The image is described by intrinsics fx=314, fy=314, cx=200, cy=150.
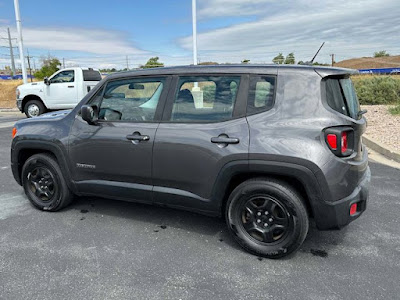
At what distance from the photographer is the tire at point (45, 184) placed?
3.76 metres

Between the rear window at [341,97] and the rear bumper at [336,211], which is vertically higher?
the rear window at [341,97]

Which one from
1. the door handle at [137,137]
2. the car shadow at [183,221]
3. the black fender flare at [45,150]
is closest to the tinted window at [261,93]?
the door handle at [137,137]

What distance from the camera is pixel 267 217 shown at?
9.41 feet

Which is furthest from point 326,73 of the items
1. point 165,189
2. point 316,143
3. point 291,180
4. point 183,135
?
point 165,189

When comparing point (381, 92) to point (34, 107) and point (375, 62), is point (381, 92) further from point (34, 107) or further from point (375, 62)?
point (375, 62)

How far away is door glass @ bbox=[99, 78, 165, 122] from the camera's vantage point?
331cm

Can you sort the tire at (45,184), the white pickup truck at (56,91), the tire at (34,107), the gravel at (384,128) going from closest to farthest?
the tire at (45,184), the gravel at (384,128), the white pickup truck at (56,91), the tire at (34,107)

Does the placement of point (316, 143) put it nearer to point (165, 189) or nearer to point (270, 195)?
point (270, 195)

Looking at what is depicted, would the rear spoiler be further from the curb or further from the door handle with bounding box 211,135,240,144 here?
the curb

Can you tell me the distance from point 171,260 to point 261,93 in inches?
67.7

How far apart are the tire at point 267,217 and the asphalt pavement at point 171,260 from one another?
0.46 ft

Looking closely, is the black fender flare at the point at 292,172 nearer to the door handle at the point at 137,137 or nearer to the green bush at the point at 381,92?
the door handle at the point at 137,137

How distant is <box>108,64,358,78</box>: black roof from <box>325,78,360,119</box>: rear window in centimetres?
9

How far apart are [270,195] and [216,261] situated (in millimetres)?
769
